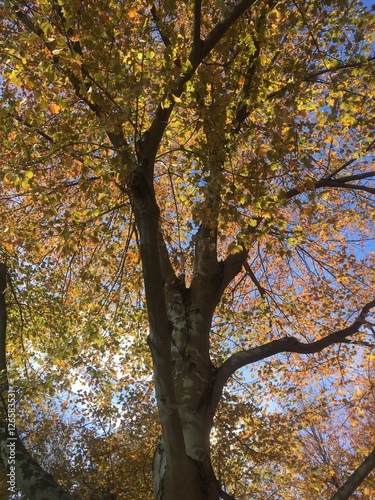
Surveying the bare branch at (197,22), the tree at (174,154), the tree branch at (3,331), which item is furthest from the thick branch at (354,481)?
the bare branch at (197,22)

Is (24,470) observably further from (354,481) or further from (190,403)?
(354,481)

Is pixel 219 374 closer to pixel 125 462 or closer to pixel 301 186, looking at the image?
pixel 301 186

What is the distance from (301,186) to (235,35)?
2188mm

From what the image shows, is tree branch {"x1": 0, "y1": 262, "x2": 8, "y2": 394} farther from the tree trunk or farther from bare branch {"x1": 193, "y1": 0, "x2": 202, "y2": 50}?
bare branch {"x1": 193, "y1": 0, "x2": 202, "y2": 50}

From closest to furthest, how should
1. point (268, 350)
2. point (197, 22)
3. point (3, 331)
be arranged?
point (197, 22), point (268, 350), point (3, 331)

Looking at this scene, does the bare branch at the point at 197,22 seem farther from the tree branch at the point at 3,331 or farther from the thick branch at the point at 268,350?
the tree branch at the point at 3,331

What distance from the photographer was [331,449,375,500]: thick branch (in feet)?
12.0

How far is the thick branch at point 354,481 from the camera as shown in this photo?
3.64 meters

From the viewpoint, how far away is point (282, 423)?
29.9 feet

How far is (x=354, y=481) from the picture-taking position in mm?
3740

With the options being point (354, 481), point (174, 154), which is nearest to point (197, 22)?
point (174, 154)

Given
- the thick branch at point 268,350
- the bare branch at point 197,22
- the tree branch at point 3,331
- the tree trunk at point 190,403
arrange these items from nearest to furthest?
1. the tree trunk at point 190,403
2. the bare branch at point 197,22
3. the thick branch at point 268,350
4. the tree branch at point 3,331

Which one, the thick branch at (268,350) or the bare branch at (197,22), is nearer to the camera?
the bare branch at (197,22)

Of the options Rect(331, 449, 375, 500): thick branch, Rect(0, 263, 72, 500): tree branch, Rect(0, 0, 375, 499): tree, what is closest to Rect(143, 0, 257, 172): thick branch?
Rect(0, 0, 375, 499): tree
